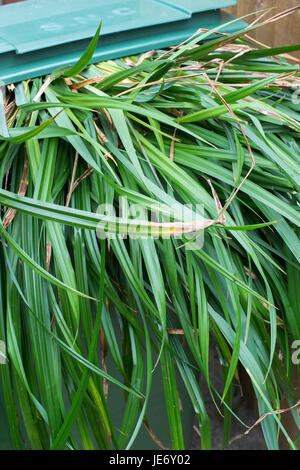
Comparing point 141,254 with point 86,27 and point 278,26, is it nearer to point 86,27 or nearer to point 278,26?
point 86,27

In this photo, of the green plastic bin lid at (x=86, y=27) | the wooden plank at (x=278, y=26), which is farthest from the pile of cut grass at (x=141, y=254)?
the wooden plank at (x=278, y=26)

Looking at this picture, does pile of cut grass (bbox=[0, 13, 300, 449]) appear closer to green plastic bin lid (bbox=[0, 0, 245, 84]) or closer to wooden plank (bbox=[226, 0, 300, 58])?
green plastic bin lid (bbox=[0, 0, 245, 84])

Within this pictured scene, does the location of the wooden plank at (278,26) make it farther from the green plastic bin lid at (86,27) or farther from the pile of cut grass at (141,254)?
the pile of cut grass at (141,254)

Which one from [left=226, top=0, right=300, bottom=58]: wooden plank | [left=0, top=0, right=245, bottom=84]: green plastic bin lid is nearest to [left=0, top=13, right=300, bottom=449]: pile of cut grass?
[left=0, top=0, right=245, bottom=84]: green plastic bin lid

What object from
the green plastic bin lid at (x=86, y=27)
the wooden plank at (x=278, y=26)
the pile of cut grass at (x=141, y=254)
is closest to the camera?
the pile of cut grass at (x=141, y=254)

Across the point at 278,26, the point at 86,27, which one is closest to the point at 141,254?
the point at 86,27
